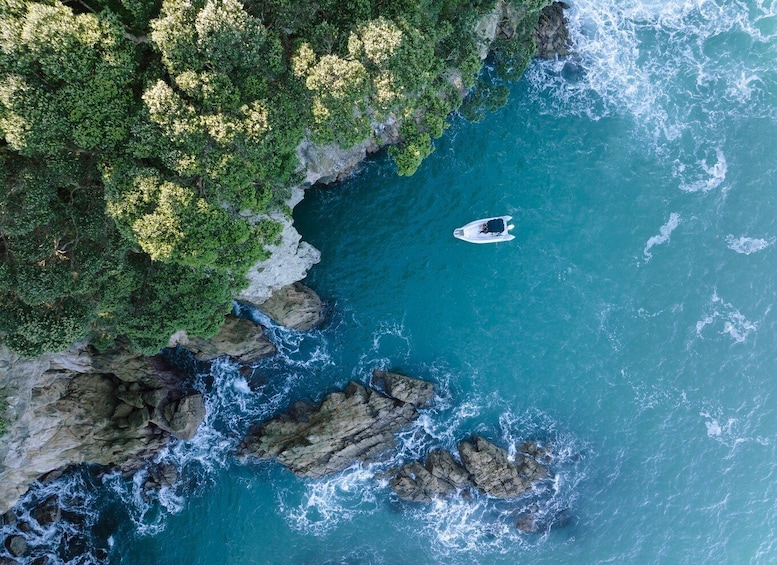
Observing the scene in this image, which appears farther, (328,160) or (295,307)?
(295,307)

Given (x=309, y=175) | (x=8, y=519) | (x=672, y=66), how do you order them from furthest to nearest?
1. (x=672, y=66)
2. (x=8, y=519)
3. (x=309, y=175)

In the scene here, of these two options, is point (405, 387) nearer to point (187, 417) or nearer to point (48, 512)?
point (187, 417)

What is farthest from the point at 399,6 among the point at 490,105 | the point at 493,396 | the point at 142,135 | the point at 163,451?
the point at 163,451

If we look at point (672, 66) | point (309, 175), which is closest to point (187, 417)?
point (309, 175)

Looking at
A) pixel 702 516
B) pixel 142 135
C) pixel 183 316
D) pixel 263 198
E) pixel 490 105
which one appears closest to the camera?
pixel 142 135

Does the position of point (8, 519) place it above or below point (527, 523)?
above

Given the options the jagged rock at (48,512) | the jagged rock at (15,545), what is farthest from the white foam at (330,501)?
the jagged rock at (15,545)

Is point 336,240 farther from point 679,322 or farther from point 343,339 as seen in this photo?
point 679,322

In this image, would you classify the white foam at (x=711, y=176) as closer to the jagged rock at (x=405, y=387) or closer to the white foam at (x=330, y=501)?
the jagged rock at (x=405, y=387)
